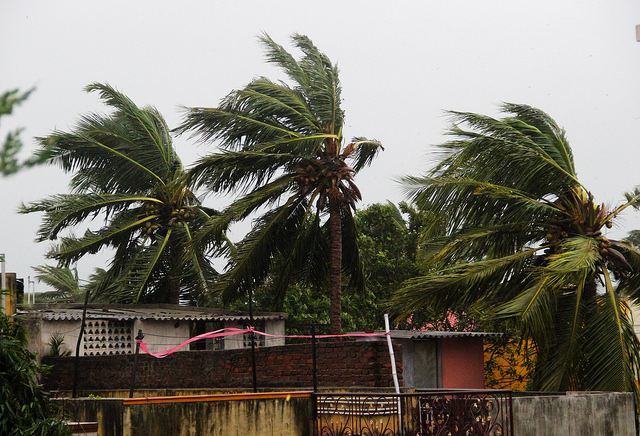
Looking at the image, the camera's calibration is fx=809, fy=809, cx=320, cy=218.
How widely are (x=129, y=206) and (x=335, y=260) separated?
24.3 ft

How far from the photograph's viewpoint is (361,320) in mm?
25438

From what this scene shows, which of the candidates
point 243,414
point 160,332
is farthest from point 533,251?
point 160,332

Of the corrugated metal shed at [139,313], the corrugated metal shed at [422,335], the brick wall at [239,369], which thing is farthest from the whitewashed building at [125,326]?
the corrugated metal shed at [422,335]

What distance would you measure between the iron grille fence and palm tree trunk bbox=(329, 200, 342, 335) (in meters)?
8.72

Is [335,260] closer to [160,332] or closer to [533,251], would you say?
[160,332]

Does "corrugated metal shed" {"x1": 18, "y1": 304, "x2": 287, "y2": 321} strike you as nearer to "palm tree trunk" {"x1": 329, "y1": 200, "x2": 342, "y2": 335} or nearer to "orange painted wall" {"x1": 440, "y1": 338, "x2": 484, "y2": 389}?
"palm tree trunk" {"x1": 329, "y1": 200, "x2": 342, "y2": 335}

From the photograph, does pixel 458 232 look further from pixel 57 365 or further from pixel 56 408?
pixel 56 408

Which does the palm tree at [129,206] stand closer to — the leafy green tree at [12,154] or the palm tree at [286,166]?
the palm tree at [286,166]

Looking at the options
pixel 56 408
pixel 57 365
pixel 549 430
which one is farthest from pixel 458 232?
pixel 56 408

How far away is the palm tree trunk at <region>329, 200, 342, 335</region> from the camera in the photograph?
1909cm

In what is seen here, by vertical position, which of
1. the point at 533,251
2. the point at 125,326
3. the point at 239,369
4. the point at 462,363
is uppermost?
the point at 533,251

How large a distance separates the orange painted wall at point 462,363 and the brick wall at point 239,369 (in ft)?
20.8

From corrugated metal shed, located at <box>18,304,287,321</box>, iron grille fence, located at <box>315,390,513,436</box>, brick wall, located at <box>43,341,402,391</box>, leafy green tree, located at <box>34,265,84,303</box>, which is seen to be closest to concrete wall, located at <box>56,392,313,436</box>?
iron grille fence, located at <box>315,390,513,436</box>

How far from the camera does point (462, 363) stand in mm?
18609
